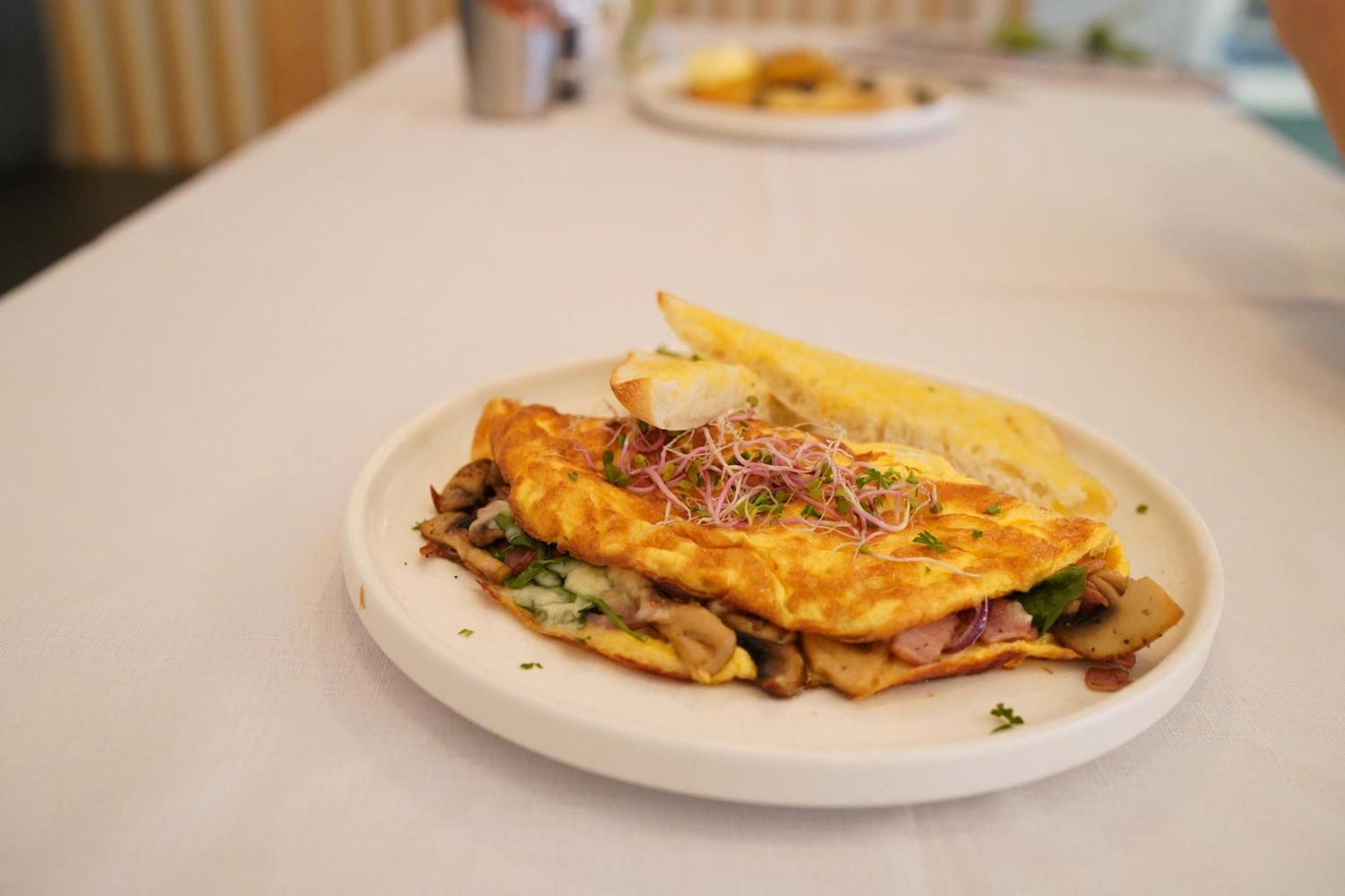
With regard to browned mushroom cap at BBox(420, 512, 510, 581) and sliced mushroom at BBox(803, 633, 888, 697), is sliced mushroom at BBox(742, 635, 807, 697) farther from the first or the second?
browned mushroom cap at BBox(420, 512, 510, 581)

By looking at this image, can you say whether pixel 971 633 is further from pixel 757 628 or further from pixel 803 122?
pixel 803 122

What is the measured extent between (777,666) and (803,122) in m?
2.81

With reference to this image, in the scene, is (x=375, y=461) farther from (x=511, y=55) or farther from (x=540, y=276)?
(x=511, y=55)

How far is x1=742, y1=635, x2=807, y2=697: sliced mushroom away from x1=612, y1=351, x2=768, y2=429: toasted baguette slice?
31 cm

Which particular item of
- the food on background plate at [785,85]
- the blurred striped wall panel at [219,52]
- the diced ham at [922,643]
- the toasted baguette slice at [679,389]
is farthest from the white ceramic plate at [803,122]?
the blurred striped wall panel at [219,52]

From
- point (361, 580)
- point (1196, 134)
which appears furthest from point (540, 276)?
point (1196, 134)

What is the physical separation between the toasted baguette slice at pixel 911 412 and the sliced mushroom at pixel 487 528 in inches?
15.9

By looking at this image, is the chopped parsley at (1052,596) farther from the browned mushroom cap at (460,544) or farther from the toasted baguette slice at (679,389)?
the browned mushroom cap at (460,544)

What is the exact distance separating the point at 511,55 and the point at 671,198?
38.3 inches

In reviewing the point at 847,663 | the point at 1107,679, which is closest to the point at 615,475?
the point at 847,663

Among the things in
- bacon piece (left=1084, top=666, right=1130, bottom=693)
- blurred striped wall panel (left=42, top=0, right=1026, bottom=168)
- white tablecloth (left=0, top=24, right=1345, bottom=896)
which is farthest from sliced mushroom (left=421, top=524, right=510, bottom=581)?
blurred striped wall panel (left=42, top=0, right=1026, bottom=168)

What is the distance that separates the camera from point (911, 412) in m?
1.43

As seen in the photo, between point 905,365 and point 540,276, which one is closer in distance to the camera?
point 905,365

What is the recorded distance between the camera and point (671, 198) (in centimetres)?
300
